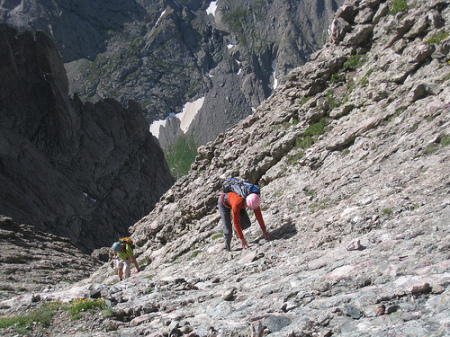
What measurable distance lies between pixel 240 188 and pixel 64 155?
7914cm

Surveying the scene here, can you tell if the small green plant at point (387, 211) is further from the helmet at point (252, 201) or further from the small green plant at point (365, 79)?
the small green plant at point (365, 79)

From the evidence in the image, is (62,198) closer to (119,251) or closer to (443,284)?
(119,251)

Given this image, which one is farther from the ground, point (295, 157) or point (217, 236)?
point (295, 157)

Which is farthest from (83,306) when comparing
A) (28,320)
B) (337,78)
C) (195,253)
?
(337,78)

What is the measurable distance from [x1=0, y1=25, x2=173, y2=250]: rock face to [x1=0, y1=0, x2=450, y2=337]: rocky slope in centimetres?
5045

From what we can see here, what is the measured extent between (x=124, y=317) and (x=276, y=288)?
11.9ft

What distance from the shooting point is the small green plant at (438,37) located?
13717 mm

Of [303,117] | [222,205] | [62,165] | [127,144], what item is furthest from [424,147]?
[127,144]

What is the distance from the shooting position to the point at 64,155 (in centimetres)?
8050

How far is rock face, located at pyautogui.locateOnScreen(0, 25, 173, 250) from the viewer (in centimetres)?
6481

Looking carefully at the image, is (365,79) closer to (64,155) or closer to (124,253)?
(124,253)

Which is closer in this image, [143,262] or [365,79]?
[365,79]

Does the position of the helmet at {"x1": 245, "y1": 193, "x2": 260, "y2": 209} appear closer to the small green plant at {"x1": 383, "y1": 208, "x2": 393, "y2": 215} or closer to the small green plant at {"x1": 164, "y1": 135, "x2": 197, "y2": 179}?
the small green plant at {"x1": 383, "y1": 208, "x2": 393, "y2": 215}

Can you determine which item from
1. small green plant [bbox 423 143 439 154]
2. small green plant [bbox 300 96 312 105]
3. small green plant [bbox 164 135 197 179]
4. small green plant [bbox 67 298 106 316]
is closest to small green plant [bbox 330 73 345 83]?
small green plant [bbox 300 96 312 105]
